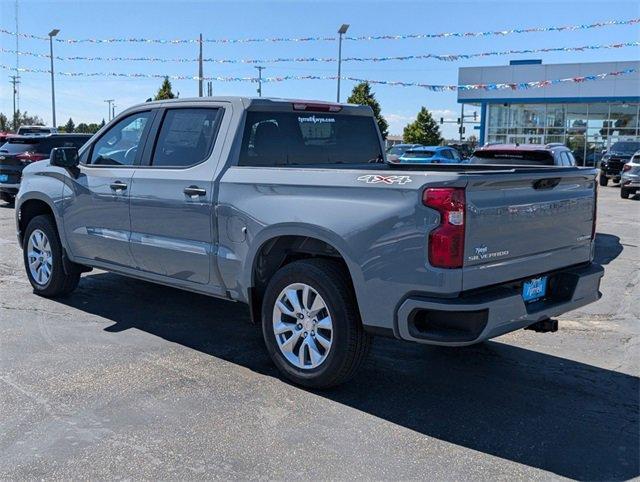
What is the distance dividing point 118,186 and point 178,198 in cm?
86

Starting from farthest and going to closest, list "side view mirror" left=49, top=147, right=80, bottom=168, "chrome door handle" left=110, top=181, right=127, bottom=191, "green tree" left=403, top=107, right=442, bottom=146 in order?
"green tree" left=403, top=107, right=442, bottom=146 < "side view mirror" left=49, top=147, right=80, bottom=168 < "chrome door handle" left=110, top=181, right=127, bottom=191

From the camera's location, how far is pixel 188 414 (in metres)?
3.99

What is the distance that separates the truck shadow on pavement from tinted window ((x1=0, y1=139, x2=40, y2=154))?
985 cm

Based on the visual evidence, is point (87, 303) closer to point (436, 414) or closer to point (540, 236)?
point (436, 414)

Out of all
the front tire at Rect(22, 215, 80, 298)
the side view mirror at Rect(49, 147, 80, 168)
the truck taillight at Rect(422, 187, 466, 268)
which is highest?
the side view mirror at Rect(49, 147, 80, 168)

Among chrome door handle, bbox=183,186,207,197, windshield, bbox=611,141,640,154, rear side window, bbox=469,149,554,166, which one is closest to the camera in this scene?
chrome door handle, bbox=183,186,207,197

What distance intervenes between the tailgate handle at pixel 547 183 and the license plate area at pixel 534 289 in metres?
0.60

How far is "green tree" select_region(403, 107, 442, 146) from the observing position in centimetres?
5816

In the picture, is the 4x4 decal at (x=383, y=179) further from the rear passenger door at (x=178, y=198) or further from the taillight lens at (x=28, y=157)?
the taillight lens at (x=28, y=157)

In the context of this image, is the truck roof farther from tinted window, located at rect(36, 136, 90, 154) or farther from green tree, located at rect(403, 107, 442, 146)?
green tree, located at rect(403, 107, 442, 146)

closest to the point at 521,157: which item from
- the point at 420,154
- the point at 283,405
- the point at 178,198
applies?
the point at 178,198

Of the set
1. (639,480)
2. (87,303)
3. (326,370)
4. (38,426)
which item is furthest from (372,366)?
(87,303)

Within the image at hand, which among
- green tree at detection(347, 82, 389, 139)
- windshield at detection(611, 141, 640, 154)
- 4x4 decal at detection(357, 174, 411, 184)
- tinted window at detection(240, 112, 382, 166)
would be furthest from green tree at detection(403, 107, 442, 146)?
4x4 decal at detection(357, 174, 411, 184)

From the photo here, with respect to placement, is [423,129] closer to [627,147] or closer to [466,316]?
[627,147]
